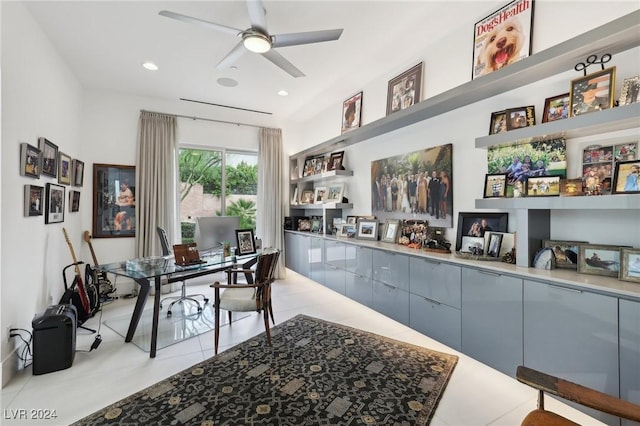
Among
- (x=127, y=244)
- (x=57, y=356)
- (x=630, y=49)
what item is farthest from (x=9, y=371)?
(x=630, y=49)

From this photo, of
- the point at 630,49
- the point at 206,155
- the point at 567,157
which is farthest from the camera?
the point at 206,155

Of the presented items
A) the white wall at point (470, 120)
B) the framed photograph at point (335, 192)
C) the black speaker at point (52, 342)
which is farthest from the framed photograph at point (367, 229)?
the black speaker at point (52, 342)

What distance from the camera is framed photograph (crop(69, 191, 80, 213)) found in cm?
369

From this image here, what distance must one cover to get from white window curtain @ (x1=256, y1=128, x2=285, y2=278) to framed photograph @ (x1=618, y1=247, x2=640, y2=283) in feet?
14.7

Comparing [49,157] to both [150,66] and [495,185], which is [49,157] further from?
[495,185]

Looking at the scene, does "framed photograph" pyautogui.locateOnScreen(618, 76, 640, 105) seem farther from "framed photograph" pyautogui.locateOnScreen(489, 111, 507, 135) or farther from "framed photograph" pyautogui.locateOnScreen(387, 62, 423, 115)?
"framed photograph" pyautogui.locateOnScreen(387, 62, 423, 115)

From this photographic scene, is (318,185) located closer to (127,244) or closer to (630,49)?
(127,244)

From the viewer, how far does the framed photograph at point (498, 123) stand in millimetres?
2490

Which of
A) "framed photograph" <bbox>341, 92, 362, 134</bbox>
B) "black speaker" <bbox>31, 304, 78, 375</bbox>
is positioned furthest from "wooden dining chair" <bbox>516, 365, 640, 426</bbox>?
"framed photograph" <bbox>341, 92, 362, 134</bbox>

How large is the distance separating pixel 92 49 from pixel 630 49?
4.89 m

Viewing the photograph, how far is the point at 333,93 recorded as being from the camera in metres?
4.54

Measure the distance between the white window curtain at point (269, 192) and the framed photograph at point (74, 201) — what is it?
2687mm

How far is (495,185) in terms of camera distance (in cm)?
255

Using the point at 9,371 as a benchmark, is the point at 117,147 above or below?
above
